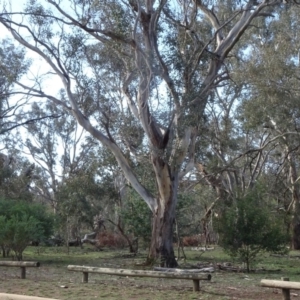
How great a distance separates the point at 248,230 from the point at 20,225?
7989mm

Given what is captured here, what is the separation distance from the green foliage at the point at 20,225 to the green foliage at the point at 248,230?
22.8 feet

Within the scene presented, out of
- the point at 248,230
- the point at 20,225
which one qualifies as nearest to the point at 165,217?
the point at 248,230

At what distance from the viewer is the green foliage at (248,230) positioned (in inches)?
840

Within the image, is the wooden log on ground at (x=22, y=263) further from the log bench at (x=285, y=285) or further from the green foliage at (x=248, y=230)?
the green foliage at (x=248, y=230)

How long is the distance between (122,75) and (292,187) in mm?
→ 15657

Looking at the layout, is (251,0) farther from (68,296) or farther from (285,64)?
(68,296)

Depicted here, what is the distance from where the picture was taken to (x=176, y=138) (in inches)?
856

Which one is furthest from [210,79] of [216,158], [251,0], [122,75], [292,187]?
[292,187]

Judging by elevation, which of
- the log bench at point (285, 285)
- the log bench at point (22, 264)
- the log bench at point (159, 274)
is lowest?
the log bench at point (285, 285)

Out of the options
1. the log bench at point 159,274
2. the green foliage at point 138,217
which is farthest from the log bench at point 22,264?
the green foliage at point 138,217

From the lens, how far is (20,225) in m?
23.0

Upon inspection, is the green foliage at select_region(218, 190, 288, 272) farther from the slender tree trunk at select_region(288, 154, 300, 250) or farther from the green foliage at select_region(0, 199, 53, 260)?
the slender tree trunk at select_region(288, 154, 300, 250)

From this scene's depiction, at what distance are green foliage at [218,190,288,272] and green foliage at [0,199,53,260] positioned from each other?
274 inches

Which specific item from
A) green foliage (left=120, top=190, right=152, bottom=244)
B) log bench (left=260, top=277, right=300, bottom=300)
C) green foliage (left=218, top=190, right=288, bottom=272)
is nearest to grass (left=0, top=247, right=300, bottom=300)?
green foliage (left=218, top=190, right=288, bottom=272)
